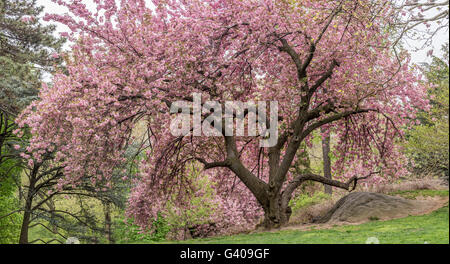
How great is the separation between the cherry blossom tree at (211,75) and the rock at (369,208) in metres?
0.88

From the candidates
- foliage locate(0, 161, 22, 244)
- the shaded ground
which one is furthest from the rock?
foliage locate(0, 161, 22, 244)

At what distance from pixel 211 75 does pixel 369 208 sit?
21.4 ft

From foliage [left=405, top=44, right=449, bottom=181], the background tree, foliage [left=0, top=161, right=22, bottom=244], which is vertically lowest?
foliage [left=0, top=161, right=22, bottom=244]

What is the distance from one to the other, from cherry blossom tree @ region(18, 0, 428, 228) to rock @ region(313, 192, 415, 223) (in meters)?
0.88

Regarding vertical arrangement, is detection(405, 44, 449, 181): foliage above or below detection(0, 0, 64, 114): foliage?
below

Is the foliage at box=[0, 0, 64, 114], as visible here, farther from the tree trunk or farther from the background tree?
the tree trunk

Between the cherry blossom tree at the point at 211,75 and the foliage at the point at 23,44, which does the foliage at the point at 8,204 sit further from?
the cherry blossom tree at the point at 211,75

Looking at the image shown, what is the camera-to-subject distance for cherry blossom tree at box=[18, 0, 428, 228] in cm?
1085

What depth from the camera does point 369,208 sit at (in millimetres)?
12805

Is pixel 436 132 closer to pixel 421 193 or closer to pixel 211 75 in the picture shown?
pixel 421 193

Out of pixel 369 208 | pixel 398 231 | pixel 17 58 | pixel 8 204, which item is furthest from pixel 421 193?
pixel 8 204

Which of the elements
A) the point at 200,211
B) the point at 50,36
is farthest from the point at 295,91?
the point at 50,36
